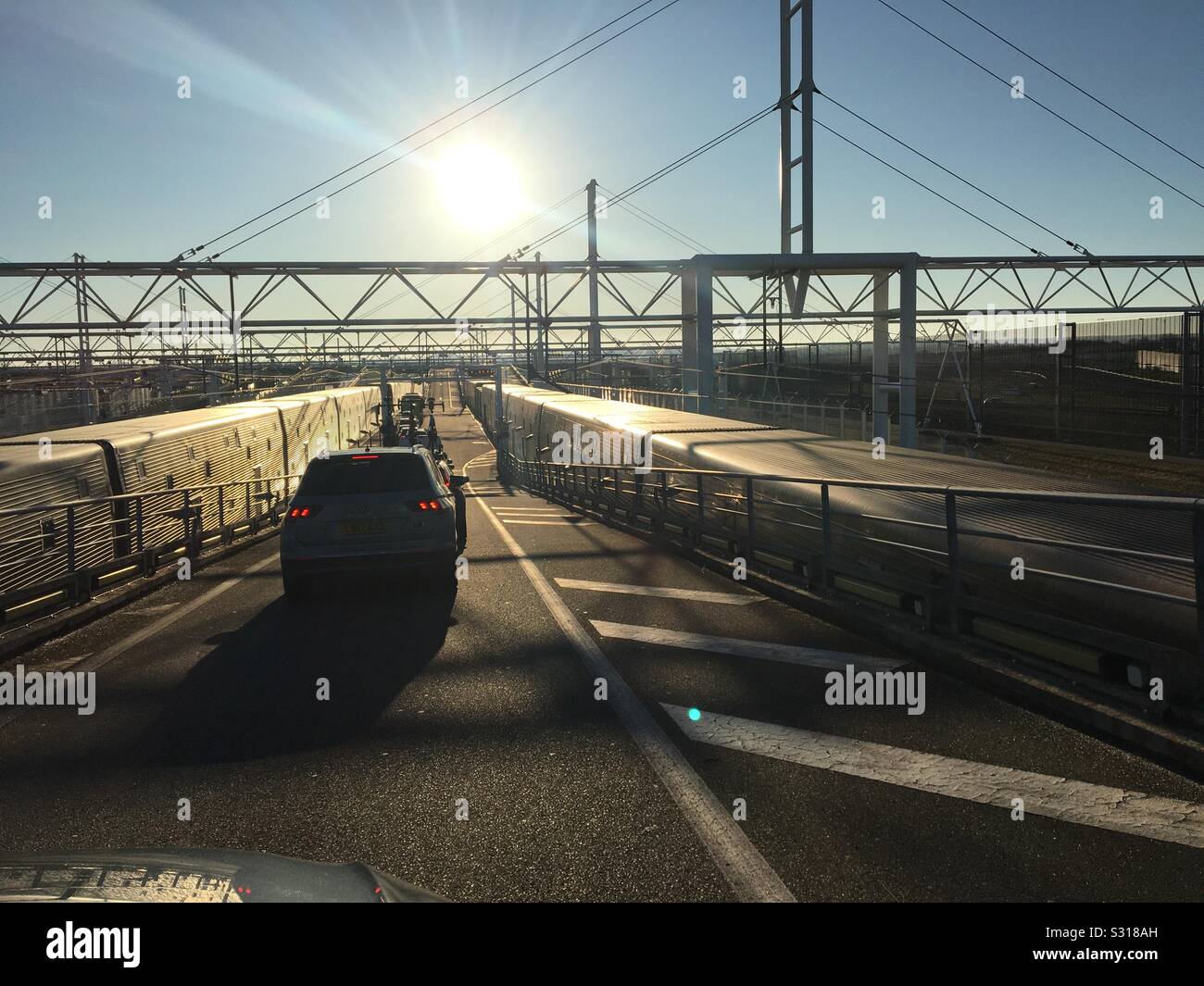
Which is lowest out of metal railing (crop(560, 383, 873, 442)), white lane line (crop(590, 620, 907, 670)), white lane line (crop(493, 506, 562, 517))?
white lane line (crop(493, 506, 562, 517))

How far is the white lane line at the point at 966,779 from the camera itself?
4625 millimetres

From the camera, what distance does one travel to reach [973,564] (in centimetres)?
795

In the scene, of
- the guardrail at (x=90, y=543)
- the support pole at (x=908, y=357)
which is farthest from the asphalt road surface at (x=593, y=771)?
the support pole at (x=908, y=357)

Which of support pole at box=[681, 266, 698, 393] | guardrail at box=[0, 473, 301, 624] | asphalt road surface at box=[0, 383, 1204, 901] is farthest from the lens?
support pole at box=[681, 266, 698, 393]

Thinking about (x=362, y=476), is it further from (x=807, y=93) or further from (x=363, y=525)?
(x=807, y=93)

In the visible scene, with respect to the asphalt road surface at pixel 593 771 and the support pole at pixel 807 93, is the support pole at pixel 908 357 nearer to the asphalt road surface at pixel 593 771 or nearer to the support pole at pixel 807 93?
the support pole at pixel 807 93

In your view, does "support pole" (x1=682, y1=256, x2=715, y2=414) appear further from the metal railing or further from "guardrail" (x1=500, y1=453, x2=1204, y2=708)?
"guardrail" (x1=500, y1=453, x2=1204, y2=708)

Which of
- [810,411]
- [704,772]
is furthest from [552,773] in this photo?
[810,411]

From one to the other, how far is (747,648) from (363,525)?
4.56m

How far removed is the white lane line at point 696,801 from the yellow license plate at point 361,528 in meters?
3.32

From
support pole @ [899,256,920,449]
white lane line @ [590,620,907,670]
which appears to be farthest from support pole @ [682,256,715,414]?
white lane line @ [590,620,907,670]

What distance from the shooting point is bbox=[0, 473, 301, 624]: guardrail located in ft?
33.9

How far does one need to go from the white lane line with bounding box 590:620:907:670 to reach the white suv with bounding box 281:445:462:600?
2466 millimetres

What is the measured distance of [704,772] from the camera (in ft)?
17.8
